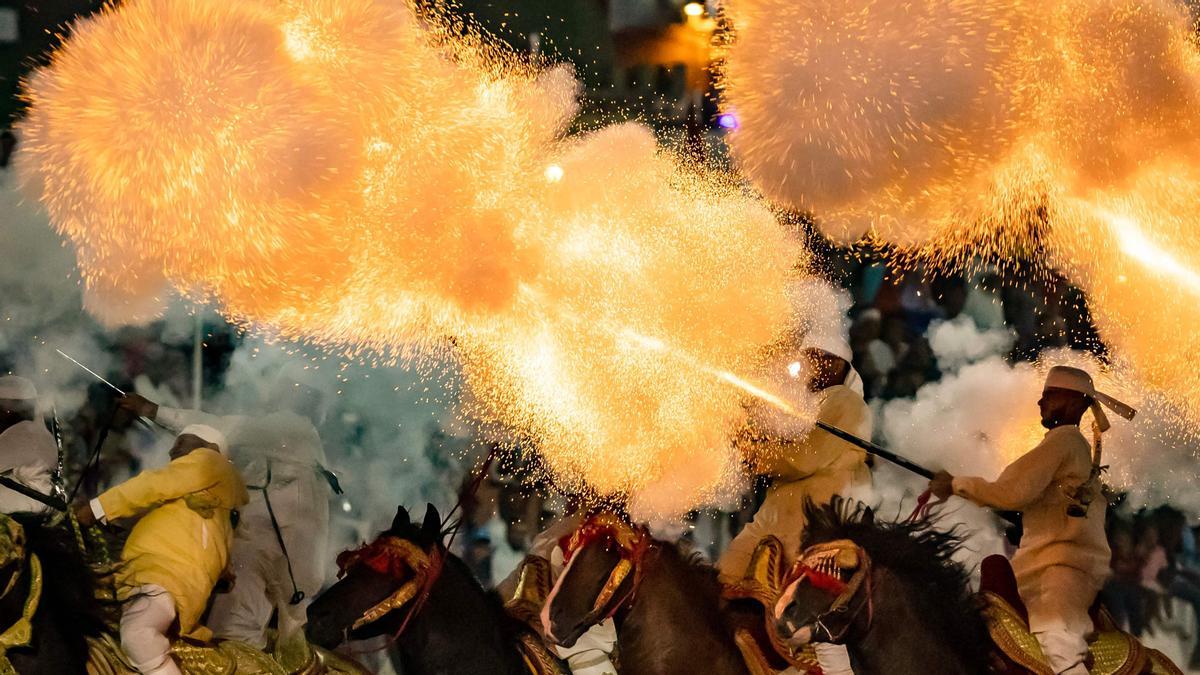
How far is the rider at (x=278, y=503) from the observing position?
17.2ft

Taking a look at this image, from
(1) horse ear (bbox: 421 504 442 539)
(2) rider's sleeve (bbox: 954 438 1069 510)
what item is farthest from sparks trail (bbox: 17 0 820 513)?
(2) rider's sleeve (bbox: 954 438 1069 510)

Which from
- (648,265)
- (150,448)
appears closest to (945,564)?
(648,265)

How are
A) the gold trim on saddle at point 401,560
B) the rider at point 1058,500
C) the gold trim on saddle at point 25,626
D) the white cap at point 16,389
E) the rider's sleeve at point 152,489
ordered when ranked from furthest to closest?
the white cap at point 16,389, the rider's sleeve at point 152,489, the rider at point 1058,500, the gold trim on saddle at point 401,560, the gold trim on saddle at point 25,626

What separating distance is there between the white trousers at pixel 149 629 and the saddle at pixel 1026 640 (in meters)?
2.72

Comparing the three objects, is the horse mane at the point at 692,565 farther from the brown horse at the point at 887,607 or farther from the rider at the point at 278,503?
the rider at the point at 278,503

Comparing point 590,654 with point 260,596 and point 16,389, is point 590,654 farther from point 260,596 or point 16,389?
point 16,389

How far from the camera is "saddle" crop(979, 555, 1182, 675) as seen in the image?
466cm

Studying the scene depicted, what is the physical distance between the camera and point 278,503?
5.35 metres

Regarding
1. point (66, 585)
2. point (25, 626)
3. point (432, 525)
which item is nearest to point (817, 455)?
point (432, 525)

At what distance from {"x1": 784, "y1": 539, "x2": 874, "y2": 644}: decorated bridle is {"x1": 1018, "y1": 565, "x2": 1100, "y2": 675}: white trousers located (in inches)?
28.0

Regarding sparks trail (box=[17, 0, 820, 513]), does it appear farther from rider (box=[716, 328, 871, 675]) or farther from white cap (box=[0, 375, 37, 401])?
white cap (box=[0, 375, 37, 401])

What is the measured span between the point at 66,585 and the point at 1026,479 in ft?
10.6

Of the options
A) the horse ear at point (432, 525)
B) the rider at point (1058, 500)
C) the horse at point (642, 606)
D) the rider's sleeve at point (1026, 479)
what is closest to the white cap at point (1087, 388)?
the rider at point (1058, 500)

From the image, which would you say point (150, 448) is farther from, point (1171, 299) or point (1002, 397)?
point (1171, 299)
